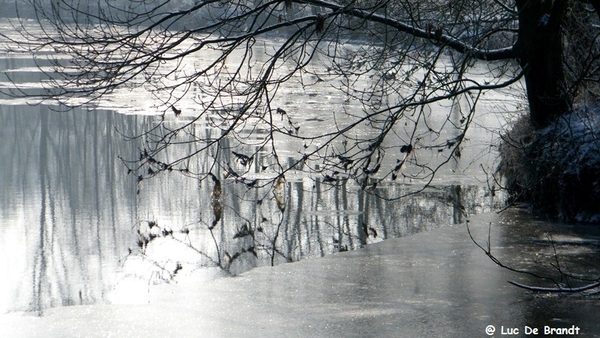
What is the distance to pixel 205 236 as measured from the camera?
28.7 feet

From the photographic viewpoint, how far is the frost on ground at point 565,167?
927 centimetres

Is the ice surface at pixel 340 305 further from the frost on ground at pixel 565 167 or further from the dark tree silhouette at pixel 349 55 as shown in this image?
the frost on ground at pixel 565 167

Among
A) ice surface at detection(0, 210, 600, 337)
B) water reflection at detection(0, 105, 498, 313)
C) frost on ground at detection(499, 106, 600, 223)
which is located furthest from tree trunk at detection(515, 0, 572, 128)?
ice surface at detection(0, 210, 600, 337)

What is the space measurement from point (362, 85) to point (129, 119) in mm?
7474

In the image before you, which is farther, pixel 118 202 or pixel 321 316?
pixel 118 202

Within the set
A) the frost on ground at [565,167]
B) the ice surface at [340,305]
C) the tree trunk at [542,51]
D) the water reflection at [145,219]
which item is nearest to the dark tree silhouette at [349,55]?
the tree trunk at [542,51]

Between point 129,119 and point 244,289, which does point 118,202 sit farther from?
point 129,119

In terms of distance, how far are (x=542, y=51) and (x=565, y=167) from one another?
1.31 meters

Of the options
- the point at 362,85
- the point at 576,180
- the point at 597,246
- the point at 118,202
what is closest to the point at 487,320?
the point at 597,246

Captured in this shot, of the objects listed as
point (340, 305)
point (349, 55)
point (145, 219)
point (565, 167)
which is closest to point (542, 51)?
point (565, 167)

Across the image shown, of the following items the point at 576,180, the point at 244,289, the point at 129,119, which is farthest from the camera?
the point at 129,119

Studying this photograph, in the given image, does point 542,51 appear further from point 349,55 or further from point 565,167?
point 349,55

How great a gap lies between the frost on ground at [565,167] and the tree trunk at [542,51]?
31 centimetres

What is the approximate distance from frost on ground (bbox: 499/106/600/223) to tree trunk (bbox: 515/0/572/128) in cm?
31
